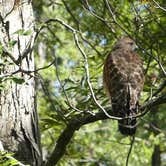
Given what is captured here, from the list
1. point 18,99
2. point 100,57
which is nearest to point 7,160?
point 18,99

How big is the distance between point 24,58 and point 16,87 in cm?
29

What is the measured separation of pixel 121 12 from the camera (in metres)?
6.41

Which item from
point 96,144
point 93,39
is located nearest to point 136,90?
point 93,39

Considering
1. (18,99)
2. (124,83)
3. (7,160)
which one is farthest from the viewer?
(124,83)

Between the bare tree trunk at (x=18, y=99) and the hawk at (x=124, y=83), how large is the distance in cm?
69

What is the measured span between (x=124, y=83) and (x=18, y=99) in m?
0.91

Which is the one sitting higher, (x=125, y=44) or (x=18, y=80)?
(x=125, y=44)

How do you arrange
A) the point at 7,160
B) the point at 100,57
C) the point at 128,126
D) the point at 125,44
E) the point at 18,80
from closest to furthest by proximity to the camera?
the point at 7,160, the point at 18,80, the point at 128,126, the point at 125,44, the point at 100,57

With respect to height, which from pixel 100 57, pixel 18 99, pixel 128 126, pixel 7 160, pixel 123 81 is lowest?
pixel 7 160

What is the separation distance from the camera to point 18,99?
4.74 m

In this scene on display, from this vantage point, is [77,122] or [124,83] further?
[124,83]

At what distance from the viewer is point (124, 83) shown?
15.9ft

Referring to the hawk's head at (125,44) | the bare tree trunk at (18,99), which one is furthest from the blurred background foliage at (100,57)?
the bare tree trunk at (18,99)

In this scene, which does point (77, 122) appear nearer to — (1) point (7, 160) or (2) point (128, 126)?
(2) point (128, 126)
